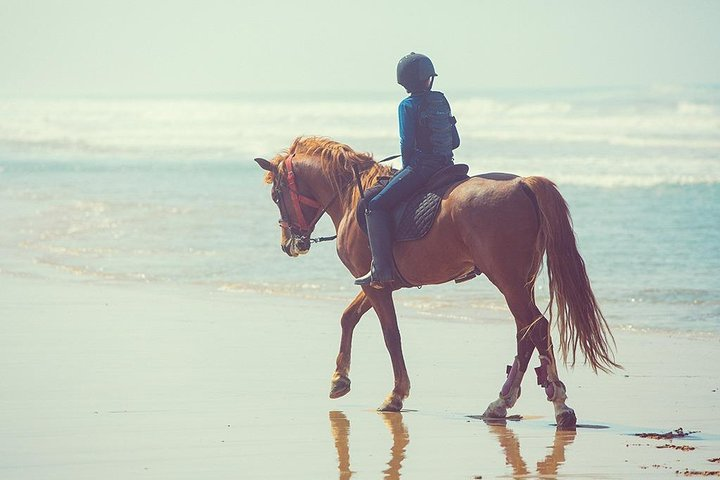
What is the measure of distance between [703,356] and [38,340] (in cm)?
500

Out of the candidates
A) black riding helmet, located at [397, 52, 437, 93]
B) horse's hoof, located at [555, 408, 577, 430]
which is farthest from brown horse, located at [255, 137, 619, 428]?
black riding helmet, located at [397, 52, 437, 93]

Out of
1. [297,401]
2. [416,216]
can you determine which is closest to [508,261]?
[416,216]

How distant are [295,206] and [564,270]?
2234 millimetres

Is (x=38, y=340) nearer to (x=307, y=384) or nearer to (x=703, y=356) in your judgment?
(x=307, y=384)

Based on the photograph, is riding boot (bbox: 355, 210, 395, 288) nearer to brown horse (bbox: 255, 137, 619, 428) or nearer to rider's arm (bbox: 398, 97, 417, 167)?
brown horse (bbox: 255, 137, 619, 428)

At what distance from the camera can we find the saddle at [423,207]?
773cm

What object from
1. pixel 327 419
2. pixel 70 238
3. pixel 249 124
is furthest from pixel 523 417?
pixel 249 124

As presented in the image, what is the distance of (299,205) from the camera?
8.78m

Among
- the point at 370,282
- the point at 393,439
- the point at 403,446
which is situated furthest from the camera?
the point at 370,282

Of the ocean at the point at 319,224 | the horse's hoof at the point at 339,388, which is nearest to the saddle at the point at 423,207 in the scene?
the horse's hoof at the point at 339,388

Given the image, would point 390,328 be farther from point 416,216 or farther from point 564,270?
point 564,270

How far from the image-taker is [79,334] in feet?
33.6

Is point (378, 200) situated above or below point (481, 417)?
above

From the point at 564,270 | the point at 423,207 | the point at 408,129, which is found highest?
the point at 408,129
